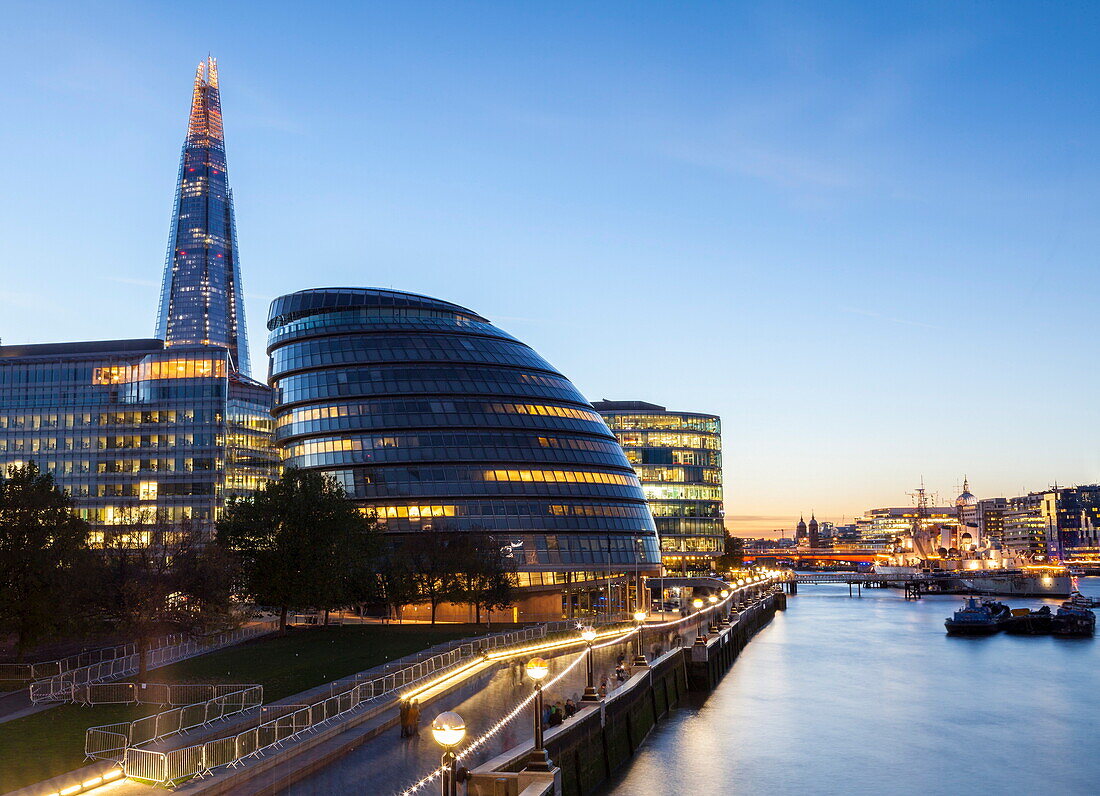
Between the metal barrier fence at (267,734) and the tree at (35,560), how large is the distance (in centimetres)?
1462

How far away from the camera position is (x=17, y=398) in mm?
118188

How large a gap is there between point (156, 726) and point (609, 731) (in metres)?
19.7

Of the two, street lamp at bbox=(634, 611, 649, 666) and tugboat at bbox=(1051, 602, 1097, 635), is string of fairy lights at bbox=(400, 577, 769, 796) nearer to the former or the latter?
street lamp at bbox=(634, 611, 649, 666)

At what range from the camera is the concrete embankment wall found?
86.9ft

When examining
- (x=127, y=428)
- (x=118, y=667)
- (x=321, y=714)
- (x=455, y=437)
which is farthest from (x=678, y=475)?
(x=321, y=714)

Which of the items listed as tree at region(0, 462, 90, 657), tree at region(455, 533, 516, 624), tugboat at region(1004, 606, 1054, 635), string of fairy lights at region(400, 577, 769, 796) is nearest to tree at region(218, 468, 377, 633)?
tree at region(455, 533, 516, 624)

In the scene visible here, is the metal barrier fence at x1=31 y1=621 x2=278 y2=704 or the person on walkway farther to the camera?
the metal barrier fence at x1=31 y1=621 x2=278 y2=704

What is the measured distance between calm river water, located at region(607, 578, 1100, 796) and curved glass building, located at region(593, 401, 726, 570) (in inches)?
3077

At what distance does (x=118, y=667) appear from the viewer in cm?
4784

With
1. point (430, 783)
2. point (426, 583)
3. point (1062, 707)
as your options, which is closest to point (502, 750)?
point (430, 783)

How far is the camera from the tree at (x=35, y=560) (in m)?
44.8

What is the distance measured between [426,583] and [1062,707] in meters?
47.6

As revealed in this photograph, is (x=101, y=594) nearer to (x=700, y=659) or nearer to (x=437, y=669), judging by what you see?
(x=437, y=669)

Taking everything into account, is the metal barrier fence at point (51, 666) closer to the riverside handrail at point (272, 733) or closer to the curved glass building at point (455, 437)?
the riverside handrail at point (272, 733)
